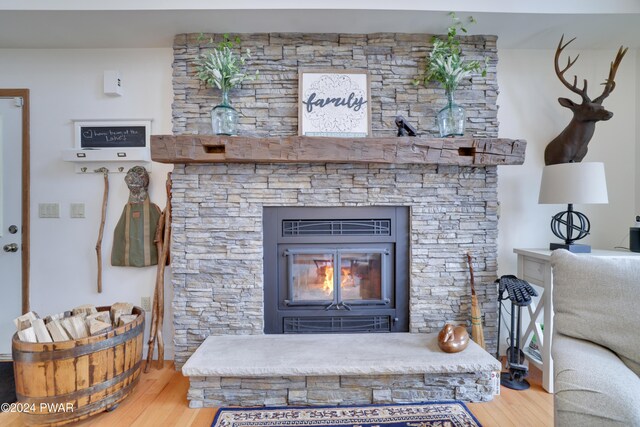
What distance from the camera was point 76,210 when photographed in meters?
2.28

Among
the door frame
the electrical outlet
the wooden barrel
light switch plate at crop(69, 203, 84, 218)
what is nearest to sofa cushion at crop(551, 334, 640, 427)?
the wooden barrel

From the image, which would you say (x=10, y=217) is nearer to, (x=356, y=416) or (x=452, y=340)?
(x=356, y=416)

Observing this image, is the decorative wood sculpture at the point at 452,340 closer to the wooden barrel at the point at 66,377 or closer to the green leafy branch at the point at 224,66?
the wooden barrel at the point at 66,377

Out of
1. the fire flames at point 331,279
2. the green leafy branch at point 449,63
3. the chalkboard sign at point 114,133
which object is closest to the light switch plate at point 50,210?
the chalkboard sign at point 114,133

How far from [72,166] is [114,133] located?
40 centimetres

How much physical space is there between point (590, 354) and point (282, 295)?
62.6 inches

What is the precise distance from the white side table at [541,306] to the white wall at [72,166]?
2.46 meters

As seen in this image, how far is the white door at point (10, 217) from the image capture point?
2316mm

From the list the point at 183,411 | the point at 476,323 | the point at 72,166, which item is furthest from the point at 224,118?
the point at 476,323

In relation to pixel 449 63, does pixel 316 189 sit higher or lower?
lower

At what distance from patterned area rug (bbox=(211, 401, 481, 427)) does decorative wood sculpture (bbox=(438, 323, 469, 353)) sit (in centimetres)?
28

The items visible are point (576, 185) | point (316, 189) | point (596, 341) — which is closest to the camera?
point (596, 341)

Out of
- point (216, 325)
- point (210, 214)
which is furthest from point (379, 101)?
point (216, 325)

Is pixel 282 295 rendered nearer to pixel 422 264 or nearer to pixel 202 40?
pixel 422 264
